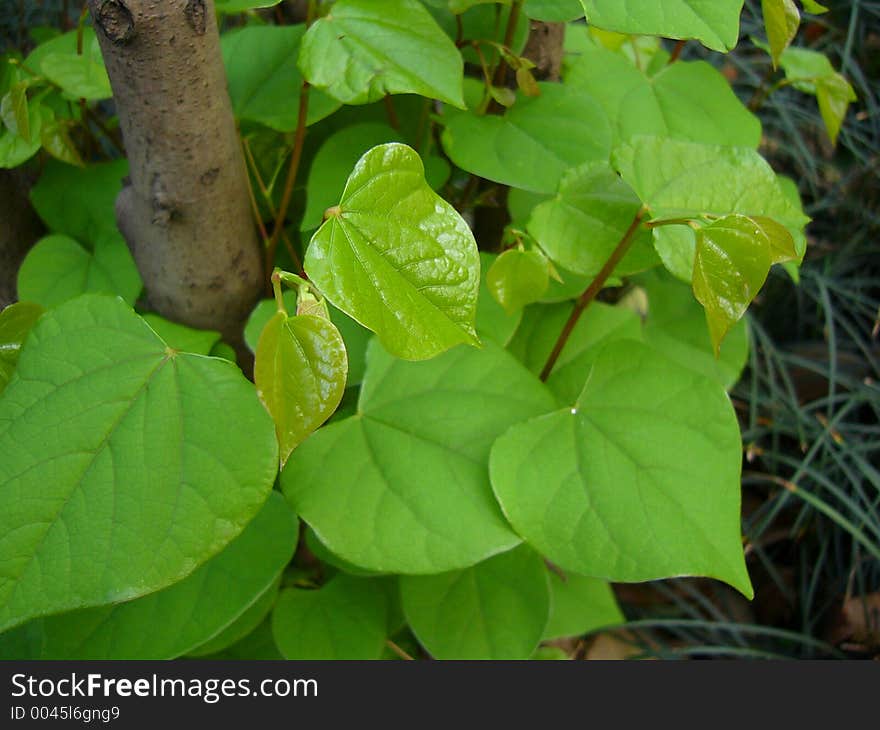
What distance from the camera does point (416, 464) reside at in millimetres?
568

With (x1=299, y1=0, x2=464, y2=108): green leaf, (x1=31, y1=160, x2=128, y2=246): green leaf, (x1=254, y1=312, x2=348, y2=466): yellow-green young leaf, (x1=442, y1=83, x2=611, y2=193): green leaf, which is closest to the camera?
(x1=254, y1=312, x2=348, y2=466): yellow-green young leaf

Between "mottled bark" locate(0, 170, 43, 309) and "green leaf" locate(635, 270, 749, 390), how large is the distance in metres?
0.66

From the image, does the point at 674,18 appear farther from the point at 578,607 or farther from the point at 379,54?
the point at 578,607

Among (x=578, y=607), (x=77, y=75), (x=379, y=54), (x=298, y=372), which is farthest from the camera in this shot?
(x=578, y=607)

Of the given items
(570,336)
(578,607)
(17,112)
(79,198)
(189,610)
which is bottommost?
(578,607)

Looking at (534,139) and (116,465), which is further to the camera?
(534,139)

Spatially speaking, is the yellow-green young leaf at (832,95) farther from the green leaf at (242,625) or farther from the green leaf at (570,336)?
the green leaf at (242,625)

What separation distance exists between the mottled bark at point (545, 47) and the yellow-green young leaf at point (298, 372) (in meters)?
0.43

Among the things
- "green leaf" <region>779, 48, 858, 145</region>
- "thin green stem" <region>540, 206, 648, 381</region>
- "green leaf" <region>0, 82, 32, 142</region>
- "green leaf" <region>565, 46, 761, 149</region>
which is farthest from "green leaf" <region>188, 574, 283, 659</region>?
"green leaf" <region>779, 48, 858, 145</region>

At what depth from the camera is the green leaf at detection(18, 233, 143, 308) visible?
0.68 metres

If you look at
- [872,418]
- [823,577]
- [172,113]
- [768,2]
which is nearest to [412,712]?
[172,113]

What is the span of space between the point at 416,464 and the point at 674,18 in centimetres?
36

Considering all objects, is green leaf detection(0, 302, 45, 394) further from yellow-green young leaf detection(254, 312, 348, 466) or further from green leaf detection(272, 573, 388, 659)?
green leaf detection(272, 573, 388, 659)

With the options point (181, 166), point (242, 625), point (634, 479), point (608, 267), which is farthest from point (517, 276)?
point (242, 625)
